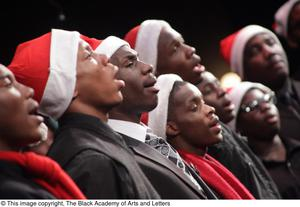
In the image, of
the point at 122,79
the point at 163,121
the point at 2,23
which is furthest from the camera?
the point at 2,23

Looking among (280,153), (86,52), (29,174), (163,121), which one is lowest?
(280,153)

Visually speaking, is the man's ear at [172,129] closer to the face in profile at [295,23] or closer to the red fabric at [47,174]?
the red fabric at [47,174]

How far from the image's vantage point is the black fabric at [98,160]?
2.83 m

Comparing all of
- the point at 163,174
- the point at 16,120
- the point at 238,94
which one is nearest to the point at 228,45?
the point at 238,94

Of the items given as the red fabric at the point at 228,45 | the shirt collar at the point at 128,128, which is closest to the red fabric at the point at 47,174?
the shirt collar at the point at 128,128

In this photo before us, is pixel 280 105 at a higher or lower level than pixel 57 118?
lower

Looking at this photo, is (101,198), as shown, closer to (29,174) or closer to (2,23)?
(29,174)

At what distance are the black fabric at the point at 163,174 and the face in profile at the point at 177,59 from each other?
115 centimetres

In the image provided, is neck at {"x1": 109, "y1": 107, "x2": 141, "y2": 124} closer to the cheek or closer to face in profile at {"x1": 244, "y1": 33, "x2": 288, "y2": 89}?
the cheek

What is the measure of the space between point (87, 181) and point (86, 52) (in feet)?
2.26

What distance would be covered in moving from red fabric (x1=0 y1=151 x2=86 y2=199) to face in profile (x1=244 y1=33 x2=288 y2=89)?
2950mm

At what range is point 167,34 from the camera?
4.52 metres

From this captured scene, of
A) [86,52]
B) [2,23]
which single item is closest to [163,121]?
[86,52]

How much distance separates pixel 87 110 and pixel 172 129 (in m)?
0.84
